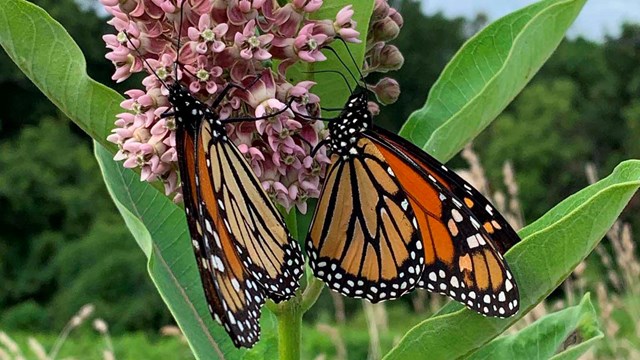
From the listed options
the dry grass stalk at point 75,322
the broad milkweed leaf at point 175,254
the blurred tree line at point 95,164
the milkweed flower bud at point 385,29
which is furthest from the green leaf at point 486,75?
the blurred tree line at point 95,164

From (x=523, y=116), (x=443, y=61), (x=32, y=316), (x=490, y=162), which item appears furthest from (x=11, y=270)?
(x=443, y=61)

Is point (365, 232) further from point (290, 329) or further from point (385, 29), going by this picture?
point (385, 29)

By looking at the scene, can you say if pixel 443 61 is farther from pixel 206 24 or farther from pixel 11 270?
pixel 206 24

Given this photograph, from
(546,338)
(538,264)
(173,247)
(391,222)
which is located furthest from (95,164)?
(538,264)

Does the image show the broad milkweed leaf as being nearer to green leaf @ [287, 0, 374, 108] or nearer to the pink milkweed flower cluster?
the pink milkweed flower cluster

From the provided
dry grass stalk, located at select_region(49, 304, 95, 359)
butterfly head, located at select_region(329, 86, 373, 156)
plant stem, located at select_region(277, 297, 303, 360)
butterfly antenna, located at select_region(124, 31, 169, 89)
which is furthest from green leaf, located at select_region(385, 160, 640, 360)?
dry grass stalk, located at select_region(49, 304, 95, 359)

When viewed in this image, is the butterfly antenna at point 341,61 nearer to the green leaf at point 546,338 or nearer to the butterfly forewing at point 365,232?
the butterfly forewing at point 365,232
